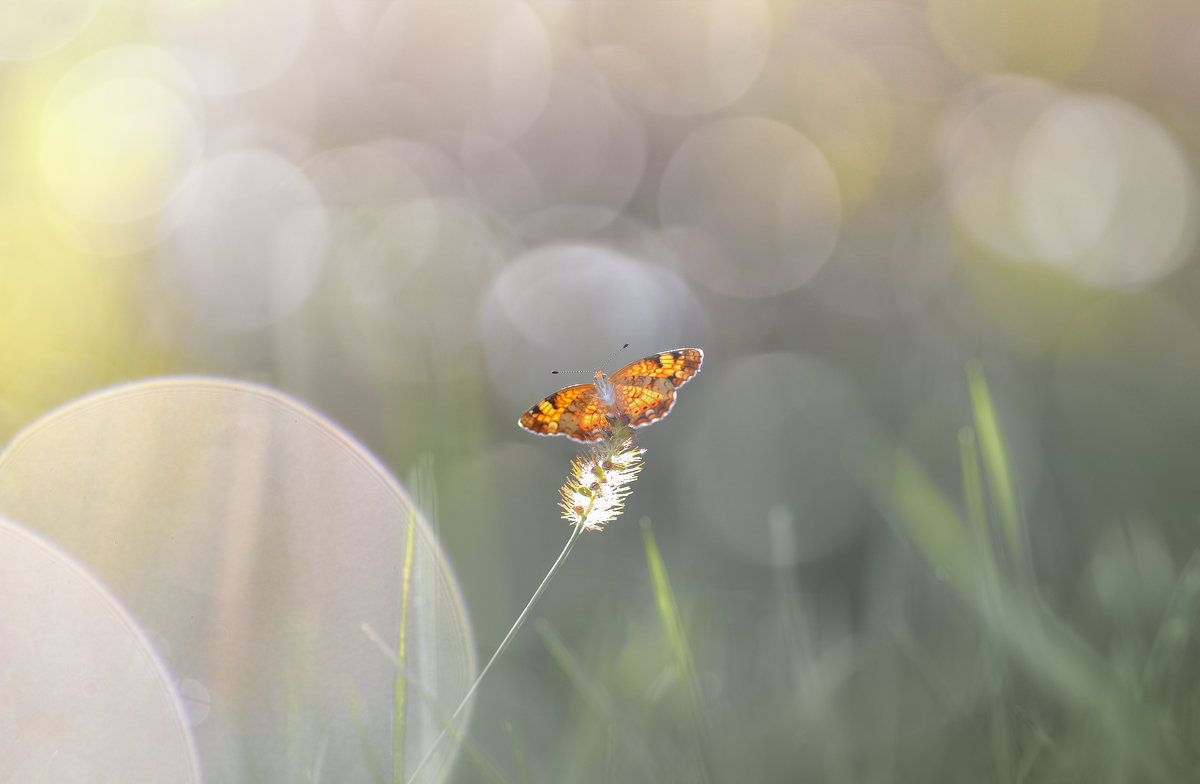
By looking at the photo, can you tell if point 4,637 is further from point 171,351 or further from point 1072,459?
point 1072,459

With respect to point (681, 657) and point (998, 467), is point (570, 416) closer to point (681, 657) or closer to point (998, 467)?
point (681, 657)

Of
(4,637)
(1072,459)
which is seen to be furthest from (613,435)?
(1072,459)

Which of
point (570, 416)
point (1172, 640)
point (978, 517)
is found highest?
point (570, 416)

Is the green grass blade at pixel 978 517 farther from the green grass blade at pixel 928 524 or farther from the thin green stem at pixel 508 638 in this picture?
the thin green stem at pixel 508 638

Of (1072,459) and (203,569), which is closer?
(203,569)

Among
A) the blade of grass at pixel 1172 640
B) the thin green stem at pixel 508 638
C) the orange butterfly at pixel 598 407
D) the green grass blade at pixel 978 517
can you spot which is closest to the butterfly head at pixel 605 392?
the orange butterfly at pixel 598 407

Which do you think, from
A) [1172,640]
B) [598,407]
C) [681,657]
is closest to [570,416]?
[598,407]

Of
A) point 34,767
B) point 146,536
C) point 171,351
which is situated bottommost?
point 34,767

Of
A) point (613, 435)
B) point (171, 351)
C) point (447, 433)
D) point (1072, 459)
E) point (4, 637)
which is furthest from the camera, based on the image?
point (1072, 459)
